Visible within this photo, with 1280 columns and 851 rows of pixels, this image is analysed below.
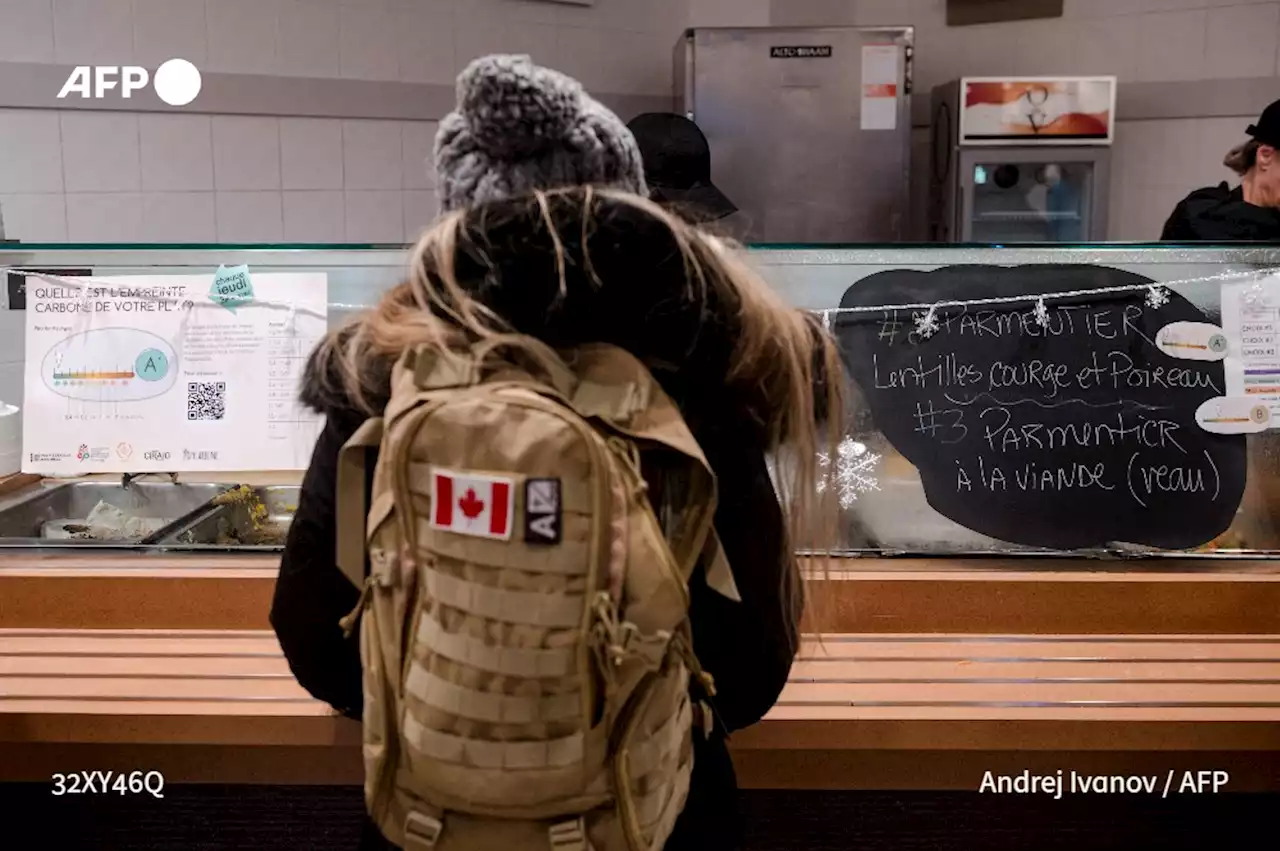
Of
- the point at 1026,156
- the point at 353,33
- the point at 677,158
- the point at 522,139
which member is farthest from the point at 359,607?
the point at 1026,156

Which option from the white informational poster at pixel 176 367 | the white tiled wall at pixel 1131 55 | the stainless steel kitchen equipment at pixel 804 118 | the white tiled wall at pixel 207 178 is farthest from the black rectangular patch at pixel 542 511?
the white tiled wall at pixel 1131 55

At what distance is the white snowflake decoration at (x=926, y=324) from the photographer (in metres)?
1.74

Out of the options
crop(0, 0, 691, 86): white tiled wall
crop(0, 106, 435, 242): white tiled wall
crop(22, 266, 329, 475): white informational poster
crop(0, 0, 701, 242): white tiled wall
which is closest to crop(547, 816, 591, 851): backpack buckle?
crop(22, 266, 329, 475): white informational poster

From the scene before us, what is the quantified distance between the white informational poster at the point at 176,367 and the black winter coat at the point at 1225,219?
76.4 inches

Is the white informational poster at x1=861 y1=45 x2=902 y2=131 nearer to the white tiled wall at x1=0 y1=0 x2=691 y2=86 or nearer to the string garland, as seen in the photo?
the white tiled wall at x1=0 y1=0 x2=691 y2=86

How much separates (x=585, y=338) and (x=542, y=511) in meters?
0.18

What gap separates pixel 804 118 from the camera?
380 cm

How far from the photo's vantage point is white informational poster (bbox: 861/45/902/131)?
376 centimetres

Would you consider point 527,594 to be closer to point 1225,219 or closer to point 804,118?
point 1225,219

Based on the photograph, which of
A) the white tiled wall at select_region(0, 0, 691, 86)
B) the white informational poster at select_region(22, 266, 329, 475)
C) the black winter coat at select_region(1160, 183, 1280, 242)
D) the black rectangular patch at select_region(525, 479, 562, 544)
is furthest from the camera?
the white tiled wall at select_region(0, 0, 691, 86)

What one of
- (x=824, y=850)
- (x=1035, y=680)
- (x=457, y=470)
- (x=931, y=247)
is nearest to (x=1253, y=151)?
(x=931, y=247)

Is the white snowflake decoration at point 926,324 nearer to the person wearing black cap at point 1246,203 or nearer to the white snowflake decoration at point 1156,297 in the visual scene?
the white snowflake decoration at point 1156,297

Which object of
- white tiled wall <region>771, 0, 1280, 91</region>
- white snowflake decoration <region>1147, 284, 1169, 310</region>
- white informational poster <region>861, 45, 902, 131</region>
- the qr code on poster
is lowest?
the qr code on poster

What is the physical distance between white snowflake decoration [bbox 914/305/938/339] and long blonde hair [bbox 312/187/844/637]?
0.71 meters
